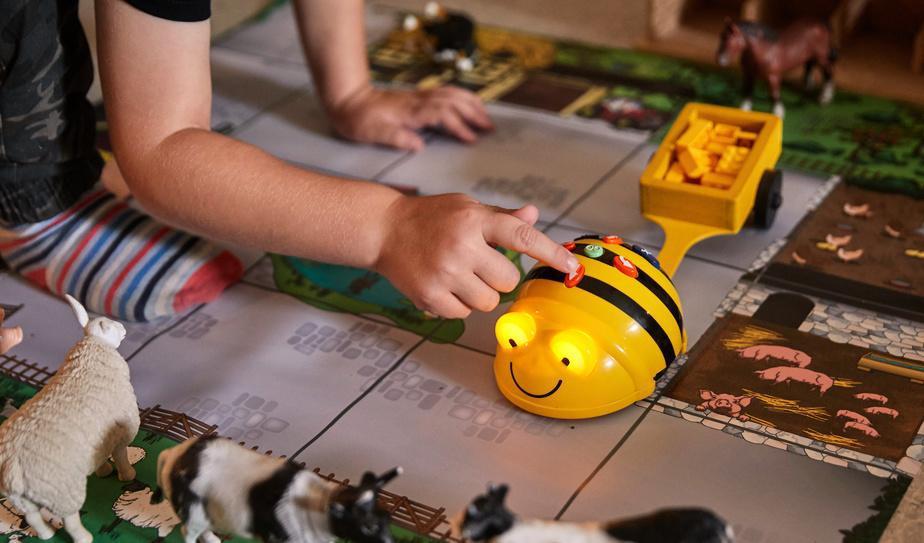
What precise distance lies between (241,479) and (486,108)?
73 cm

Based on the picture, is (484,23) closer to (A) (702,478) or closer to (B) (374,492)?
(A) (702,478)

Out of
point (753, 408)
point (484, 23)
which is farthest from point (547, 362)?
point (484, 23)

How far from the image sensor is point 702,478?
70cm

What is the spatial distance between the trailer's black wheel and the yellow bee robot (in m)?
0.22

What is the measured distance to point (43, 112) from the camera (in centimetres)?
89

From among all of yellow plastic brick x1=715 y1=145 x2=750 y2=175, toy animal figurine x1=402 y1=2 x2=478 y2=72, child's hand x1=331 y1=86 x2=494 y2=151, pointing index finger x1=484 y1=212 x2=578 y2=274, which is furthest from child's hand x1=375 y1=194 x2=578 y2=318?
toy animal figurine x1=402 y1=2 x2=478 y2=72

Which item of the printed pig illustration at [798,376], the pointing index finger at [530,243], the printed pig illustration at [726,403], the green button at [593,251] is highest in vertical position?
the pointing index finger at [530,243]

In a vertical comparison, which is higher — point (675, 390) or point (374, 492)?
point (374, 492)

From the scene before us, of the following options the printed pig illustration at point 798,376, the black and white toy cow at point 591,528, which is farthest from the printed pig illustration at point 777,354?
Result: the black and white toy cow at point 591,528

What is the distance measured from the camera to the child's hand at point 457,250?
72cm

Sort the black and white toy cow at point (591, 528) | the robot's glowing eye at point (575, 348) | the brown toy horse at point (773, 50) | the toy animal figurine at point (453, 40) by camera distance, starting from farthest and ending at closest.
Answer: the toy animal figurine at point (453, 40) → the brown toy horse at point (773, 50) → the robot's glowing eye at point (575, 348) → the black and white toy cow at point (591, 528)

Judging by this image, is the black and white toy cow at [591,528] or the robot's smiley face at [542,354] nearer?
the black and white toy cow at [591,528]

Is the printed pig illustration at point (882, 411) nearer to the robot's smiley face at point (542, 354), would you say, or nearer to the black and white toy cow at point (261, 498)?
the robot's smiley face at point (542, 354)

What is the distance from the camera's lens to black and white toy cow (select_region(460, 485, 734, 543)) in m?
0.53
